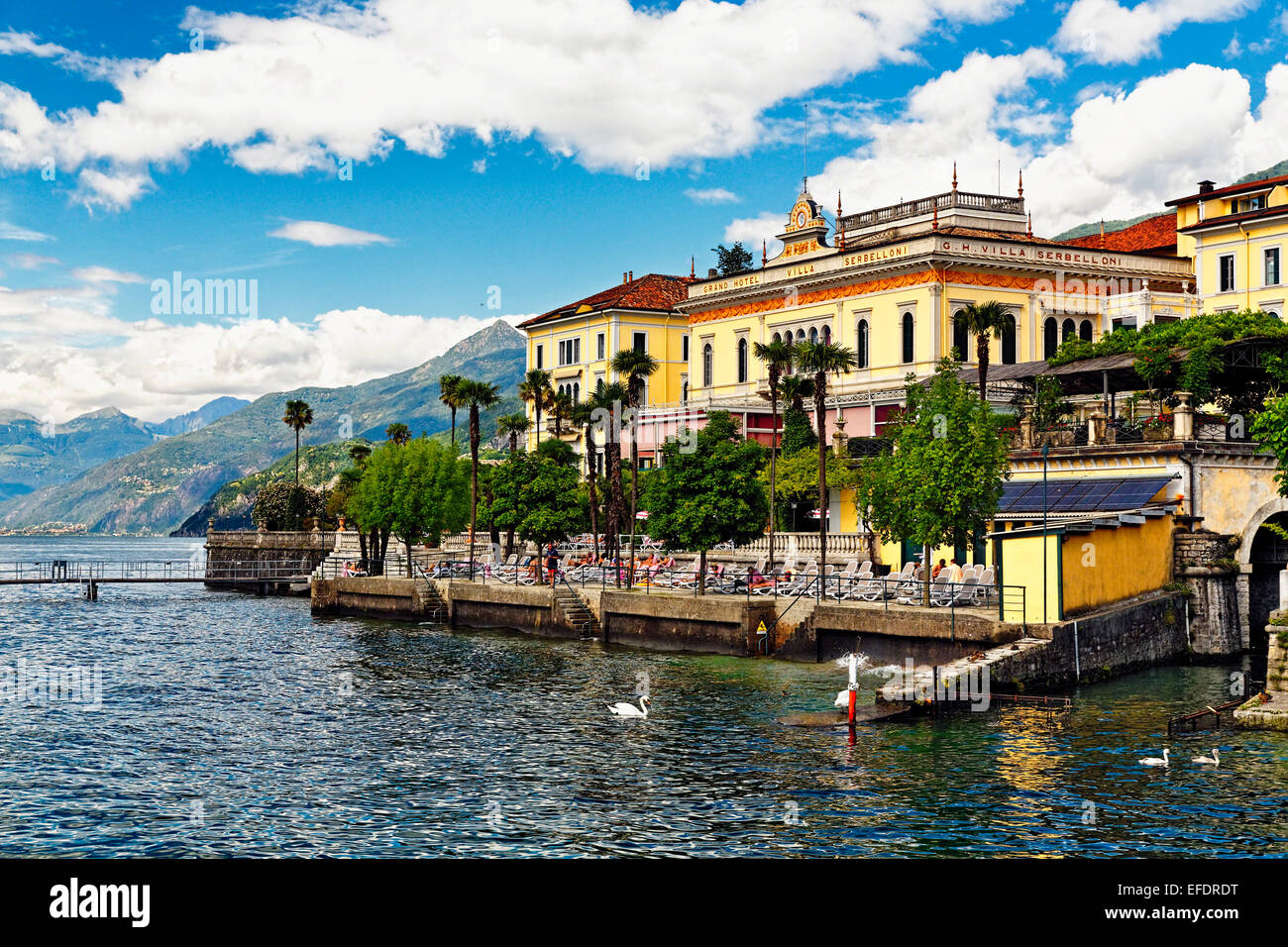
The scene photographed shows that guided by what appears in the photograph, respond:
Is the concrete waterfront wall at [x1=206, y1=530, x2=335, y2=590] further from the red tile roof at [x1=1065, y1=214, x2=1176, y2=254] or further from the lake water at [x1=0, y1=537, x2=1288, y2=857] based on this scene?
the red tile roof at [x1=1065, y1=214, x2=1176, y2=254]

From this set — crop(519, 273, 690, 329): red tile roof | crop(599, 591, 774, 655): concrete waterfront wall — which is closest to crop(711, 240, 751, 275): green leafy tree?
crop(519, 273, 690, 329): red tile roof

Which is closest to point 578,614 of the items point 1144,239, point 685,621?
point 685,621

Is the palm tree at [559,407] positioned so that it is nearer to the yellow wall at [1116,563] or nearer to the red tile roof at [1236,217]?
the red tile roof at [1236,217]

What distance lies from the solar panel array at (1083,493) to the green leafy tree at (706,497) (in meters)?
8.76

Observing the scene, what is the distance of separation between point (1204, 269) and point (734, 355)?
2811cm

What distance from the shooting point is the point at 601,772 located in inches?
877

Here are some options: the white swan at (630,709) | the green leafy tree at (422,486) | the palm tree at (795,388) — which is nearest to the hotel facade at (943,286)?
the palm tree at (795,388)

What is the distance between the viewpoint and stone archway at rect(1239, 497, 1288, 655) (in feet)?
122

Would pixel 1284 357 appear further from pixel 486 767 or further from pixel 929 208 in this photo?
pixel 486 767

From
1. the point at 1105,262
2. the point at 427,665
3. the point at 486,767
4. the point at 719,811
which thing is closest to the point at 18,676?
the point at 427,665

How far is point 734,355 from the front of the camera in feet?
261

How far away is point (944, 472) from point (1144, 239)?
50.3 m

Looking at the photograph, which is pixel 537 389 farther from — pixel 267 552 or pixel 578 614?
pixel 578 614

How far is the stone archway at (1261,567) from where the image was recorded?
37125 millimetres
